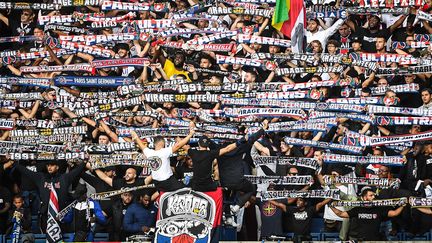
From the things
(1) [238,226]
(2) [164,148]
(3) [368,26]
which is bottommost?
(1) [238,226]

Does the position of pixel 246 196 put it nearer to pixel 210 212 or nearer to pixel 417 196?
pixel 210 212

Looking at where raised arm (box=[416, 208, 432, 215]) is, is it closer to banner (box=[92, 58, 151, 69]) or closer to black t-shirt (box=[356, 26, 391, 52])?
black t-shirt (box=[356, 26, 391, 52])

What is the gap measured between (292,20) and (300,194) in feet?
15.5

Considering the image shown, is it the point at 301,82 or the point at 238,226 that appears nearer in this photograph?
the point at 238,226

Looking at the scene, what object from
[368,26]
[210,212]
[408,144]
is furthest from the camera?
[368,26]

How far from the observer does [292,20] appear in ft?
96.7

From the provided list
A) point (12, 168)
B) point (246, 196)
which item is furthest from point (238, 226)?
point (12, 168)

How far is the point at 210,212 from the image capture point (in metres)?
25.8

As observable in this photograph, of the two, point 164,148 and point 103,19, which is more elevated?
point 103,19

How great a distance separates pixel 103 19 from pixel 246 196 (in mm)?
6424

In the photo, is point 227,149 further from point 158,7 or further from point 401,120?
point 158,7

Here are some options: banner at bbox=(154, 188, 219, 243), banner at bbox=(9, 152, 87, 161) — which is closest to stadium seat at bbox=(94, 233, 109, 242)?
banner at bbox=(154, 188, 219, 243)

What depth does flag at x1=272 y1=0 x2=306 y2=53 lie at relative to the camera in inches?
1155

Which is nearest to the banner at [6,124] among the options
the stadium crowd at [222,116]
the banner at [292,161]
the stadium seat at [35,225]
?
the stadium crowd at [222,116]
